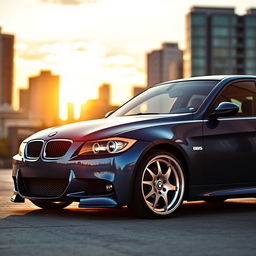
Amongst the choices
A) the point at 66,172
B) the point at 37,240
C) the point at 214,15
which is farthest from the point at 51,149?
the point at 214,15

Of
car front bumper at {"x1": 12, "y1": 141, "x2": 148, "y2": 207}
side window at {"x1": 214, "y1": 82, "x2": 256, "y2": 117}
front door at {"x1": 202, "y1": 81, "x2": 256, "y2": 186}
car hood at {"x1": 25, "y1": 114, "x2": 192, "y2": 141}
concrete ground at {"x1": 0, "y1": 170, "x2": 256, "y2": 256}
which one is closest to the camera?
concrete ground at {"x1": 0, "y1": 170, "x2": 256, "y2": 256}

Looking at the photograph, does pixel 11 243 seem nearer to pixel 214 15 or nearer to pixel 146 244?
pixel 146 244

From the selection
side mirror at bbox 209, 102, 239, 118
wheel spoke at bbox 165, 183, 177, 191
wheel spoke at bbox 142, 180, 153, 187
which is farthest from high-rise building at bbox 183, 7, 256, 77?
wheel spoke at bbox 142, 180, 153, 187

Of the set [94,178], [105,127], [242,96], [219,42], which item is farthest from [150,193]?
[219,42]

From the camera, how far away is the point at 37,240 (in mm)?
6109

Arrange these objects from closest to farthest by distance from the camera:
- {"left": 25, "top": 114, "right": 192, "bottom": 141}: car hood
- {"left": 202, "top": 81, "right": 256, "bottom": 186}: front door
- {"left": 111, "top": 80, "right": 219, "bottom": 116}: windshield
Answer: {"left": 25, "top": 114, "right": 192, "bottom": 141}: car hood, {"left": 202, "top": 81, "right": 256, "bottom": 186}: front door, {"left": 111, "top": 80, "right": 219, "bottom": 116}: windshield

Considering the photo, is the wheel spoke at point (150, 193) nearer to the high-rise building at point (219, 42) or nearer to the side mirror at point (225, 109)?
the side mirror at point (225, 109)

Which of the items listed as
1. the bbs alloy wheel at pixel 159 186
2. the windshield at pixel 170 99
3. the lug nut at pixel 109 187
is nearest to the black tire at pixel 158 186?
the bbs alloy wheel at pixel 159 186

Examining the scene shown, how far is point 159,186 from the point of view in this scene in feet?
26.5

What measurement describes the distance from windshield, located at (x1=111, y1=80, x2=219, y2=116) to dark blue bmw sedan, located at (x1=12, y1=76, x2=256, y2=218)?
14 millimetres

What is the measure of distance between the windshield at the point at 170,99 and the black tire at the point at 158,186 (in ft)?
2.70

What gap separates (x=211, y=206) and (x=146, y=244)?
382 centimetres

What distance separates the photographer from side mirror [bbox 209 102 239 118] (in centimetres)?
851

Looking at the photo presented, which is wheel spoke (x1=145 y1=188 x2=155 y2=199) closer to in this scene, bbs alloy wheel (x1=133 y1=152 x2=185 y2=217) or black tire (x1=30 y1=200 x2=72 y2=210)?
bbs alloy wheel (x1=133 y1=152 x2=185 y2=217)
